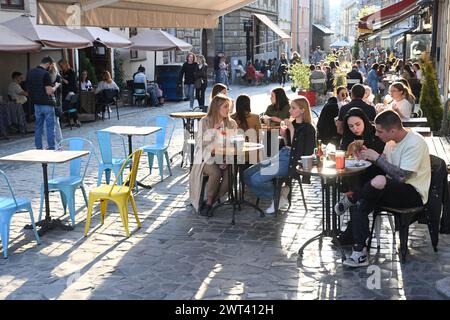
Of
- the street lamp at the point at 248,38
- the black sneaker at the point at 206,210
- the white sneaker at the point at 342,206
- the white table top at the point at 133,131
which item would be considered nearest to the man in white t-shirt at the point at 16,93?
the white table top at the point at 133,131

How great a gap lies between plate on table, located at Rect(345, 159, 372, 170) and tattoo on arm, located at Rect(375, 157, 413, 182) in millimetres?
209

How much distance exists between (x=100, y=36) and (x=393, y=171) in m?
12.8

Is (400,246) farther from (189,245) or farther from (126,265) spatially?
(126,265)

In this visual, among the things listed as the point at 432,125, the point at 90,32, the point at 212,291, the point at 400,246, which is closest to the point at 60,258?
the point at 212,291

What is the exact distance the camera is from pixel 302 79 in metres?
19.0

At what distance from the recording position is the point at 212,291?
494 cm

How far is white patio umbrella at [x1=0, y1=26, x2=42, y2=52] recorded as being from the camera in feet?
41.4

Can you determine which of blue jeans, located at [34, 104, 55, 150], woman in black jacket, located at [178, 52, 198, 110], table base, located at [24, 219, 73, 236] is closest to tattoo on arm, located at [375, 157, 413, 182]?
table base, located at [24, 219, 73, 236]

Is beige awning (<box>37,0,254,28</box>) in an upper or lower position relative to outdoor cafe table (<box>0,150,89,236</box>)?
upper

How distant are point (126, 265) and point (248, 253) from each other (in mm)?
1168

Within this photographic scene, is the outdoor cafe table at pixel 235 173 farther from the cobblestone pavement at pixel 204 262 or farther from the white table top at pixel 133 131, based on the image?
the white table top at pixel 133 131

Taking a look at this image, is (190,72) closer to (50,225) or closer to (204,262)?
(50,225)

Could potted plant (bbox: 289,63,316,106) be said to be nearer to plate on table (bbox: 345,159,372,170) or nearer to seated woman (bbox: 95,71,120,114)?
seated woman (bbox: 95,71,120,114)

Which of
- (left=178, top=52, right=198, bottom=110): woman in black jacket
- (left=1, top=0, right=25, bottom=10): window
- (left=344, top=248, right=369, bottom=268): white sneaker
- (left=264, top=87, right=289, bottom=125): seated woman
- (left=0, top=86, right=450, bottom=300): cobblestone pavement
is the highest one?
(left=1, top=0, right=25, bottom=10): window
